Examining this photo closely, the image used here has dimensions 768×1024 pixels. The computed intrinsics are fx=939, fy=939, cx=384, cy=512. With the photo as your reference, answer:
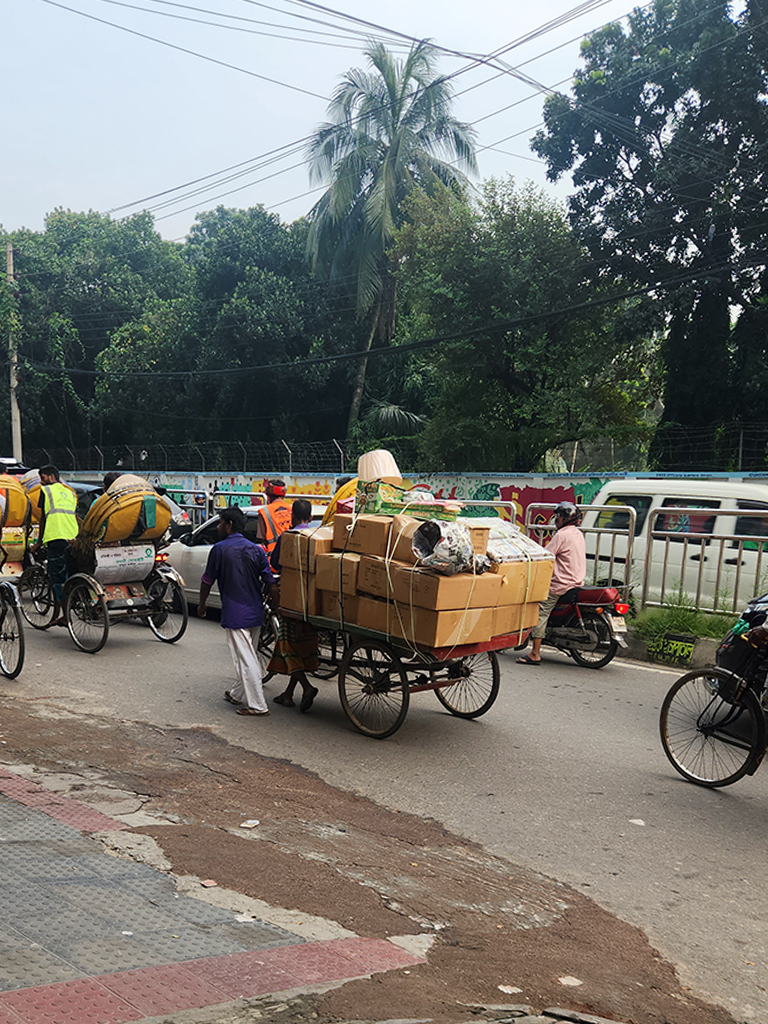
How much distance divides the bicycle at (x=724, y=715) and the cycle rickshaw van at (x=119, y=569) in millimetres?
5828

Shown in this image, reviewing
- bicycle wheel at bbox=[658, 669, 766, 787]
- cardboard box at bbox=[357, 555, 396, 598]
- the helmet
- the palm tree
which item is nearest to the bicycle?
bicycle wheel at bbox=[658, 669, 766, 787]

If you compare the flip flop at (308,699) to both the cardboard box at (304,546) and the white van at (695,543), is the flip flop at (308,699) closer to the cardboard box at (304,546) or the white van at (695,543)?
the cardboard box at (304,546)

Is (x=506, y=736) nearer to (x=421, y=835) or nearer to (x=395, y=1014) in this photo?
(x=421, y=835)

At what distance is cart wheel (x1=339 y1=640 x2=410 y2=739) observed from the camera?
21.5 feet

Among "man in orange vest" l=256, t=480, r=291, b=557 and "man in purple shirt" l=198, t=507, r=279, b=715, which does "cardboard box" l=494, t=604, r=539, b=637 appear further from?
"man in orange vest" l=256, t=480, r=291, b=557

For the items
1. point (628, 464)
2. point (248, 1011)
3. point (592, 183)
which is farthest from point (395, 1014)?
point (628, 464)

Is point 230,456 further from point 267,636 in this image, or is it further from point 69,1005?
point 69,1005

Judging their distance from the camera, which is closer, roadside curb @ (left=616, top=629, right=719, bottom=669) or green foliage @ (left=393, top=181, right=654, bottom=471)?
roadside curb @ (left=616, top=629, right=719, bottom=669)

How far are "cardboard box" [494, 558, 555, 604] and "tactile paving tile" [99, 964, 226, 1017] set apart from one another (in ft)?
12.4

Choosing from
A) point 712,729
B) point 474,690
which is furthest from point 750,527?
point 712,729

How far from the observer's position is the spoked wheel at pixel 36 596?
1084 centimetres

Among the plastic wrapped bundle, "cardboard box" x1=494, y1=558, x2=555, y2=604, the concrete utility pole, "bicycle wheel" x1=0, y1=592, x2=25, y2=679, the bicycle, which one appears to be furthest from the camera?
the concrete utility pole

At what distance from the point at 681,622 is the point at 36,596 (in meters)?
7.33

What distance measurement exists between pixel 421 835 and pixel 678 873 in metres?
1.27
